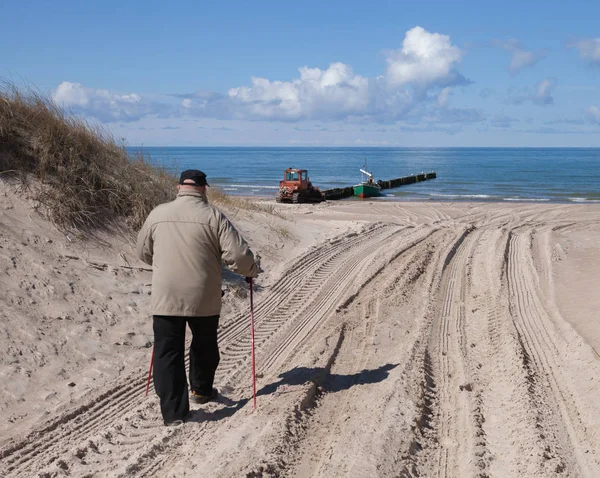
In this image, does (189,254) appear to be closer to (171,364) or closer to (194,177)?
(194,177)

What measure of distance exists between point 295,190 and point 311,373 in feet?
86.3

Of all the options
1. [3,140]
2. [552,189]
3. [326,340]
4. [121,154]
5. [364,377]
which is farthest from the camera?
[552,189]

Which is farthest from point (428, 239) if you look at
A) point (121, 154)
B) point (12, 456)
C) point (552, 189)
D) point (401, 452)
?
point (552, 189)

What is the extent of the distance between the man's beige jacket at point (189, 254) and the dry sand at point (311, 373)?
101 centimetres

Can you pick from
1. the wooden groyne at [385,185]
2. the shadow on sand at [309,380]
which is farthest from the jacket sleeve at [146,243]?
the wooden groyne at [385,185]

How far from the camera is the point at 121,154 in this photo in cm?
1083

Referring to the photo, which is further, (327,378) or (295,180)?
(295,180)

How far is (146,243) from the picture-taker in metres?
5.20

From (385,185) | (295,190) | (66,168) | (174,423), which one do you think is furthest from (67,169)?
(385,185)

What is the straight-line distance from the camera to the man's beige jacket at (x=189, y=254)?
5.03 meters

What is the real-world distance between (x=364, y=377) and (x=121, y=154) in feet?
21.3

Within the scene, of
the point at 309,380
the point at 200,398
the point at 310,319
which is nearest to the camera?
the point at 200,398

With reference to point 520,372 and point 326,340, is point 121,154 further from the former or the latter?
point 520,372

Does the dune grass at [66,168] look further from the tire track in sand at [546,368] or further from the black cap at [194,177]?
the tire track in sand at [546,368]
